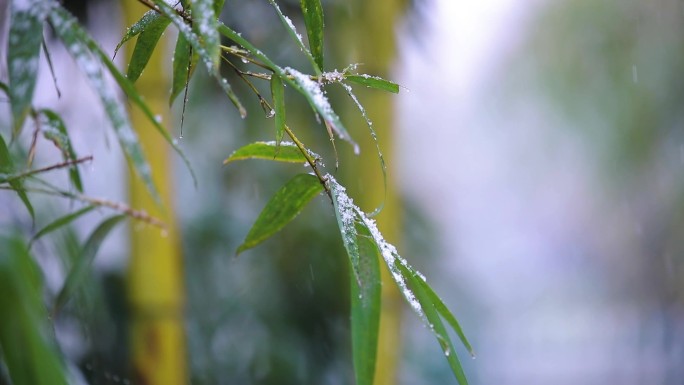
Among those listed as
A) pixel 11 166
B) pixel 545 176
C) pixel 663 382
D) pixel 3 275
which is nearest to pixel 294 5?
pixel 11 166

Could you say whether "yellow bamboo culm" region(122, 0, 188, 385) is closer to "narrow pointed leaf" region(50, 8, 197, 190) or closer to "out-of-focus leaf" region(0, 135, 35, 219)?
"out-of-focus leaf" region(0, 135, 35, 219)

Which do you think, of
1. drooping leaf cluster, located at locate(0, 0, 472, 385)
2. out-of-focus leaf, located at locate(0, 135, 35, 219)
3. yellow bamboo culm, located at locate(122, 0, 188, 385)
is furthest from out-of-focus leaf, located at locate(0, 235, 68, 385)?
yellow bamboo culm, located at locate(122, 0, 188, 385)

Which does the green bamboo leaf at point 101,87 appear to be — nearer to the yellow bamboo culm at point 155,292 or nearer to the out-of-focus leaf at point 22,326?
the out-of-focus leaf at point 22,326

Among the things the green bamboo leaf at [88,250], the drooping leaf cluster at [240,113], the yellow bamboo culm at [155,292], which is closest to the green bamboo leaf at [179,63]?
the drooping leaf cluster at [240,113]

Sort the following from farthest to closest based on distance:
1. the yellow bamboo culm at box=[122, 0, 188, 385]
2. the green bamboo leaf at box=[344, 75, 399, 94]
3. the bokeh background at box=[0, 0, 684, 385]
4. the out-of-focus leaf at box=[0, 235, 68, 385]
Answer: the bokeh background at box=[0, 0, 684, 385] < the yellow bamboo culm at box=[122, 0, 188, 385] < the green bamboo leaf at box=[344, 75, 399, 94] < the out-of-focus leaf at box=[0, 235, 68, 385]

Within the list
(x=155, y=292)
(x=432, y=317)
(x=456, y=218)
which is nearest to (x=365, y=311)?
(x=432, y=317)

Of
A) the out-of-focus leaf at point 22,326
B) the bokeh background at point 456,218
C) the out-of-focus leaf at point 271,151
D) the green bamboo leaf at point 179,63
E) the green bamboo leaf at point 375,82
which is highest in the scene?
the bokeh background at point 456,218
